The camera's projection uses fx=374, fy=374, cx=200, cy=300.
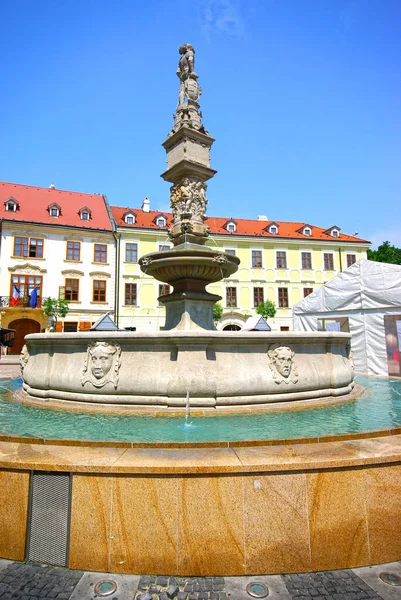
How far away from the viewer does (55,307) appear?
32375 mm

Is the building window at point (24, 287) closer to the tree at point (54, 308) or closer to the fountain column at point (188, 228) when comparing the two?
the tree at point (54, 308)

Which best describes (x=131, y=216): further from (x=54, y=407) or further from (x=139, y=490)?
(x=139, y=490)

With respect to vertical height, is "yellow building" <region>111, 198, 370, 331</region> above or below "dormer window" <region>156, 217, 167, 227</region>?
below

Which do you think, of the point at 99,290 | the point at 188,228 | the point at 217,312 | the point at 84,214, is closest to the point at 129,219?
the point at 84,214

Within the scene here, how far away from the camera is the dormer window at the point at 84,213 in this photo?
3669cm

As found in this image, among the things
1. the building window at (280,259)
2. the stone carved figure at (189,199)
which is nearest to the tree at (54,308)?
the building window at (280,259)

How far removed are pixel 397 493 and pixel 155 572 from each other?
6.00ft

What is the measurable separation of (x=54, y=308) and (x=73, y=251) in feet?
19.9

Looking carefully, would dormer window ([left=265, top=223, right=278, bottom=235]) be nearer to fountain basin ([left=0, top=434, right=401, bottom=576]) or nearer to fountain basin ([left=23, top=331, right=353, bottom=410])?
fountain basin ([left=23, top=331, right=353, bottom=410])

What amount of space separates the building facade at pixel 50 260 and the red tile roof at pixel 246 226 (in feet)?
9.95

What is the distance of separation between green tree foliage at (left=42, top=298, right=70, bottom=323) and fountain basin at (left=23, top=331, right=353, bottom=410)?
27528mm

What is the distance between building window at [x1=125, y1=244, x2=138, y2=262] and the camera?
36531 mm

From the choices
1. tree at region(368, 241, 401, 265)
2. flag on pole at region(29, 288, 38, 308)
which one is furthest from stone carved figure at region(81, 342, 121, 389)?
tree at region(368, 241, 401, 265)

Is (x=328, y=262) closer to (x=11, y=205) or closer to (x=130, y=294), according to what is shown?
(x=130, y=294)
